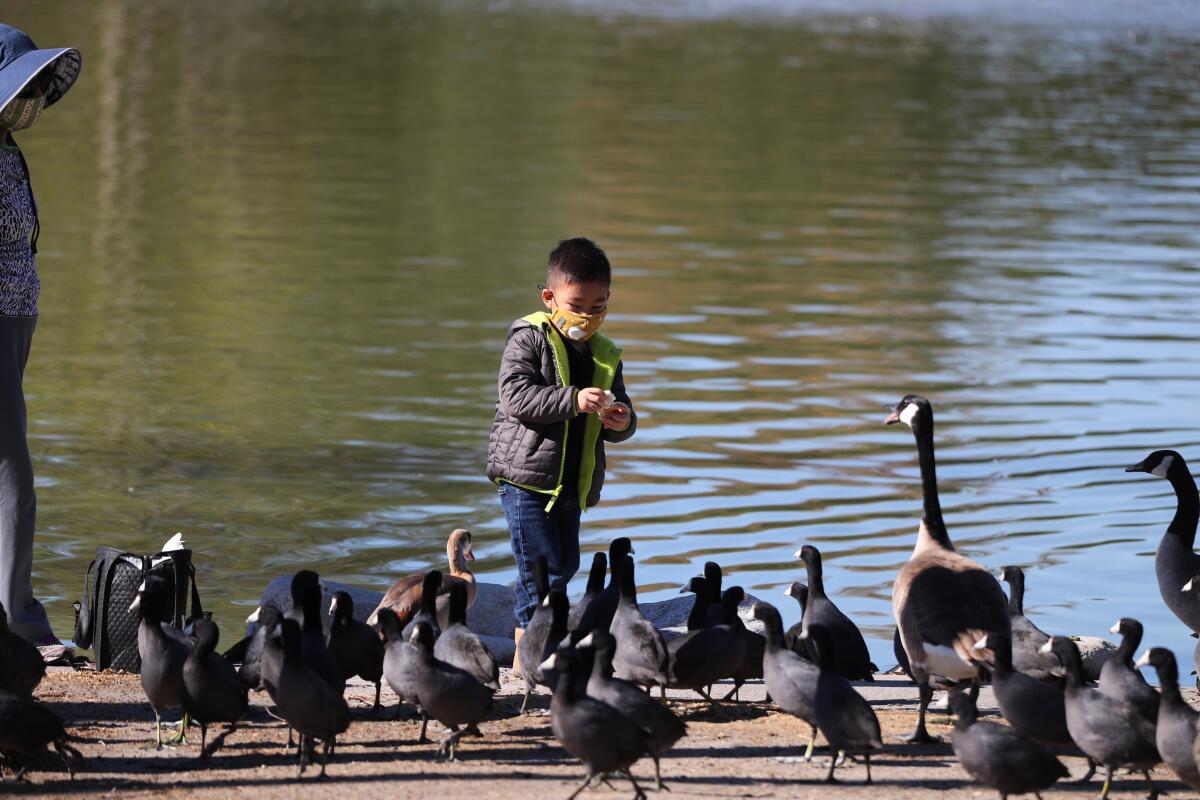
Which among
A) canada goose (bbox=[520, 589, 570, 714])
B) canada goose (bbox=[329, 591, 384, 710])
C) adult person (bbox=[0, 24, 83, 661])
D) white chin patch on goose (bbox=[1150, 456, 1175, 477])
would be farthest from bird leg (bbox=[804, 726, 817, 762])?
adult person (bbox=[0, 24, 83, 661])

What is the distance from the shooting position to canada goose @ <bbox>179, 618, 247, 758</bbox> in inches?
267

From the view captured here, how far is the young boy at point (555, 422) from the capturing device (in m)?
8.05

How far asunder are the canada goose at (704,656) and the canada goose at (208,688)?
5.35 feet

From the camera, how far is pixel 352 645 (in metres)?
7.70

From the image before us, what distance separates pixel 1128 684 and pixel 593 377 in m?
2.80

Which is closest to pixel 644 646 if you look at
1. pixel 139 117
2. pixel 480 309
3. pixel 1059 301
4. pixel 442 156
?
pixel 480 309

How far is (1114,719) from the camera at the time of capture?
21.6ft

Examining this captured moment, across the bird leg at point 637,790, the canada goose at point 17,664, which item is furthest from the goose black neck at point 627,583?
the canada goose at point 17,664

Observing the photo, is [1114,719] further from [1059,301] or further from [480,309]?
[1059,301]

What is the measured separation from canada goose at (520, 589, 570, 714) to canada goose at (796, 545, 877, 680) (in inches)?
43.9

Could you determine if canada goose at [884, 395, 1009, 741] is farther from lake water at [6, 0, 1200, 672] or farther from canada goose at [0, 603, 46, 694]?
canada goose at [0, 603, 46, 694]

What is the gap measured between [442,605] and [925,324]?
489 inches

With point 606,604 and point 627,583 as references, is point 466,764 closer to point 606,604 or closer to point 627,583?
point 627,583

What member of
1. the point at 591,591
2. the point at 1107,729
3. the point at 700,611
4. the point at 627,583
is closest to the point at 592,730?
the point at 627,583
